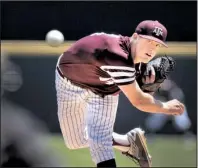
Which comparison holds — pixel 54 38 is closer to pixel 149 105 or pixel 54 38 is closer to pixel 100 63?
pixel 100 63

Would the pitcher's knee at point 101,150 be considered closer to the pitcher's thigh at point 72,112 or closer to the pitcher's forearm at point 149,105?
the pitcher's thigh at point 72,112

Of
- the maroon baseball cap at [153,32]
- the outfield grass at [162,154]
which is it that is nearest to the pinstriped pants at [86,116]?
the maroon baseball cap at [153,32]

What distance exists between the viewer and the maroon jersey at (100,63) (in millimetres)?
2930

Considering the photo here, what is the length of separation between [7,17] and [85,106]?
0.89 m

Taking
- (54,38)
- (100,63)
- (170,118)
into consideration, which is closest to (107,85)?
(100,63)

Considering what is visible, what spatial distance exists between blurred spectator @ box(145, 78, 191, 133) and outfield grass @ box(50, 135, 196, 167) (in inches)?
3.9

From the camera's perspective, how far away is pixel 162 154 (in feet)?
14.3

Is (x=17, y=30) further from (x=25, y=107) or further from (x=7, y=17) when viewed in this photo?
(x=25, y=107)

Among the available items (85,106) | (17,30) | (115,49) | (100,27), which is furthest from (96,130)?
(17,30)

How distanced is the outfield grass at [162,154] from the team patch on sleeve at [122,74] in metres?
1.17

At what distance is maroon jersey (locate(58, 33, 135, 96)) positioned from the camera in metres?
2.93

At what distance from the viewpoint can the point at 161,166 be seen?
423cm

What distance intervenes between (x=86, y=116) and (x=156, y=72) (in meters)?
0.40

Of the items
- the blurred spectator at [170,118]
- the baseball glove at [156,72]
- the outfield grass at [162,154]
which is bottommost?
the outfield grass at [162,154]
